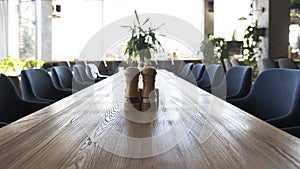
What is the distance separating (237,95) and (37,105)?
127 cm

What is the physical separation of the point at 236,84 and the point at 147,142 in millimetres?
1900

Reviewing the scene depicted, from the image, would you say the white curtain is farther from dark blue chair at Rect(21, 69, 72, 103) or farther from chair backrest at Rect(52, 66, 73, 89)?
dark blue chair at Rect(21, 69, 72, 103)

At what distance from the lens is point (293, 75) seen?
166 centimetres

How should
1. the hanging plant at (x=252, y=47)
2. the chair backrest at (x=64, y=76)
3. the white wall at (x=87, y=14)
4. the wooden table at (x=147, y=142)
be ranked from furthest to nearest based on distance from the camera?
the white wall at (x=87, y=14) < the hanging plant at (x=252, y=47) < the chair backrest at (x=64, y=76) < the wooden table at (x=147, y=142)

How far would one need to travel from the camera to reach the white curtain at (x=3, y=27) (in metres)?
8.26

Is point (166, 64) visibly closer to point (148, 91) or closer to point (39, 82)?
point (39, 82)

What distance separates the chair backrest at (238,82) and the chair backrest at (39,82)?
1358 millimetres

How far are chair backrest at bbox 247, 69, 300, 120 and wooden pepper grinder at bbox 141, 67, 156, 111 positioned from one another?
2.22ft

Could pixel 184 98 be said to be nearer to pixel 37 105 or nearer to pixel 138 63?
pixel 37 105

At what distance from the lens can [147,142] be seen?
797 millimetres

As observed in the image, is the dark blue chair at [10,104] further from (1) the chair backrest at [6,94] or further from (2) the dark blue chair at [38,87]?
(2) the dark blue chair at [38,87]

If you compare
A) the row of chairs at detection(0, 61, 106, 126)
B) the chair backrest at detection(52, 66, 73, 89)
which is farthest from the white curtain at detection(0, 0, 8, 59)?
the row of chairs at detection(0, 61, 106, 126)

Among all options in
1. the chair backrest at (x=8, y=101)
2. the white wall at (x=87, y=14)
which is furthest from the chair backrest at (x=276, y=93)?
the white wall at (x=87, y=14)

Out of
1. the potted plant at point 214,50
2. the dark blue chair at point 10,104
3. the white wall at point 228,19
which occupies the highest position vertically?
the white wall at point 228,19
